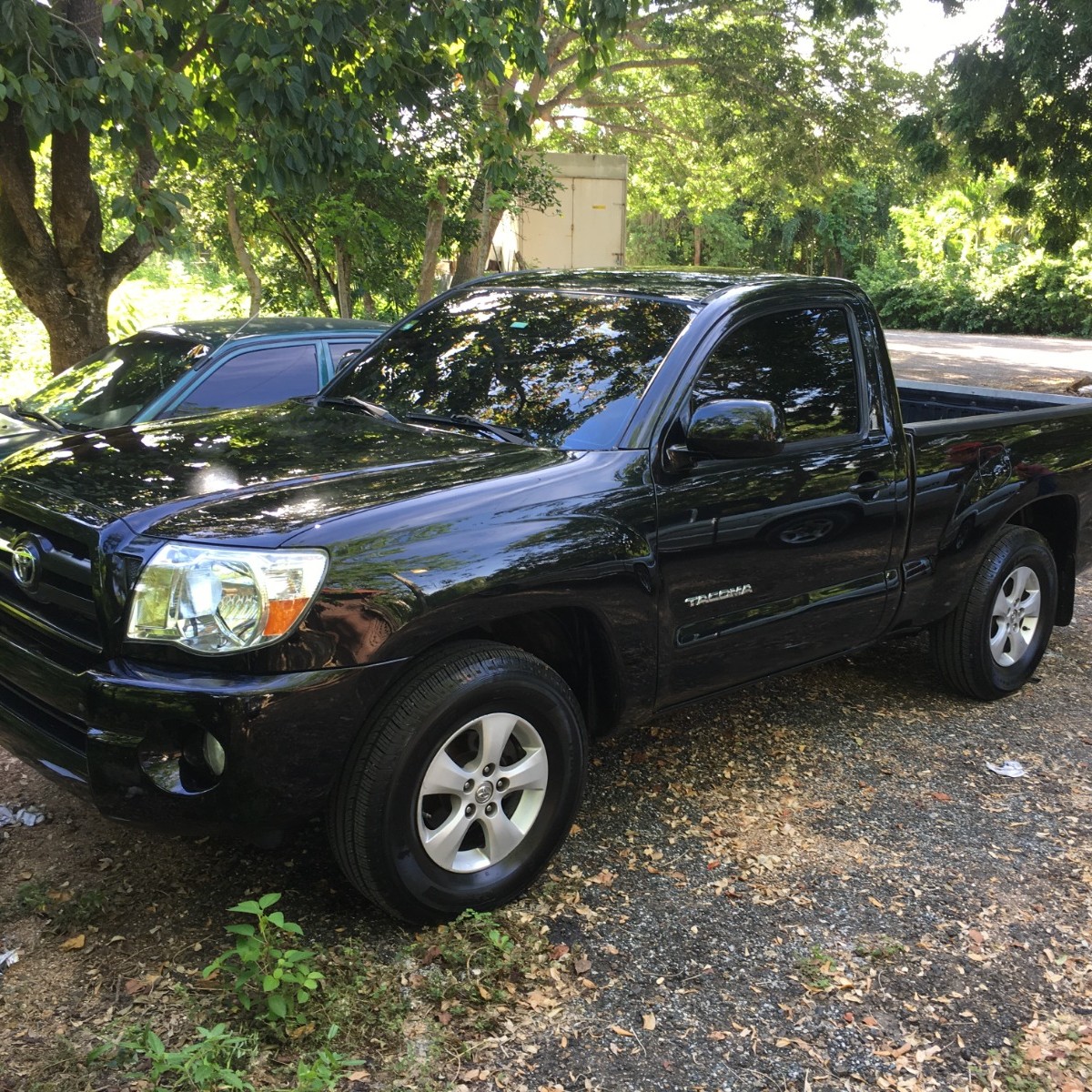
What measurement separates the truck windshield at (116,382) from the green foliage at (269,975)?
4045mm

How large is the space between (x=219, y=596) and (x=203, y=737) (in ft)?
1.15

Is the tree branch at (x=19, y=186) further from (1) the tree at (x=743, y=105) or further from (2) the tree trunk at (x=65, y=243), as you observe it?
(1) the tree at (x=743, y=105)

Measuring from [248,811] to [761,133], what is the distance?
68.1ft

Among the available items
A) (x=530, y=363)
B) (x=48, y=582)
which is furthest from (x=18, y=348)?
(x=48, y=582)

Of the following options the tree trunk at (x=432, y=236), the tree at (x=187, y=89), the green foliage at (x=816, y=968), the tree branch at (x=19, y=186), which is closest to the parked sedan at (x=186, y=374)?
the tree at (x=187, y=89)

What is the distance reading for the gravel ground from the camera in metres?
2.67

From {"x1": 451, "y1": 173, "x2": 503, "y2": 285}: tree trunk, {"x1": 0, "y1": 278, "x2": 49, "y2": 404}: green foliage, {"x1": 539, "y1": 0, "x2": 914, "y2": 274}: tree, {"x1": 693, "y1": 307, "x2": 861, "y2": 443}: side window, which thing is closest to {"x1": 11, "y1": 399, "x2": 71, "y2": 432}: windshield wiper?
{"x1": 693, "y1": 307, "x2": 861, "y2": 443}: side window

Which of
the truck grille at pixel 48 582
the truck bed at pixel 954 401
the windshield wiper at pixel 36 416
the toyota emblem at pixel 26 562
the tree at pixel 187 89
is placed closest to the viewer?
the truck grille at pixel 48 582

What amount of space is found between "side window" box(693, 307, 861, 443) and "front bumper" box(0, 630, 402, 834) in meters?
1.63

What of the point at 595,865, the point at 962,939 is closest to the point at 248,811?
the point at 595,865

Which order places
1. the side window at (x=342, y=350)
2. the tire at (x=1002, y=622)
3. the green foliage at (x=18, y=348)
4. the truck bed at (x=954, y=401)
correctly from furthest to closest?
the green foliage at (x=18, y=348)
the side window at (x=342, y=350)
the truck bed at (x=954, y=401)
the tire at (x=1002, y=622)

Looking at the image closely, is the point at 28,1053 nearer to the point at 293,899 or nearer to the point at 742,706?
the point at 293,899

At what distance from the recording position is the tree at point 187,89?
5.49 metres

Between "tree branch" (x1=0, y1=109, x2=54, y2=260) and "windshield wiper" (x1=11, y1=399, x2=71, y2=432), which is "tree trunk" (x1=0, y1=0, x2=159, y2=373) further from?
"windshield wiper" (x1=11, y1=399, x2=71, y2=432)
